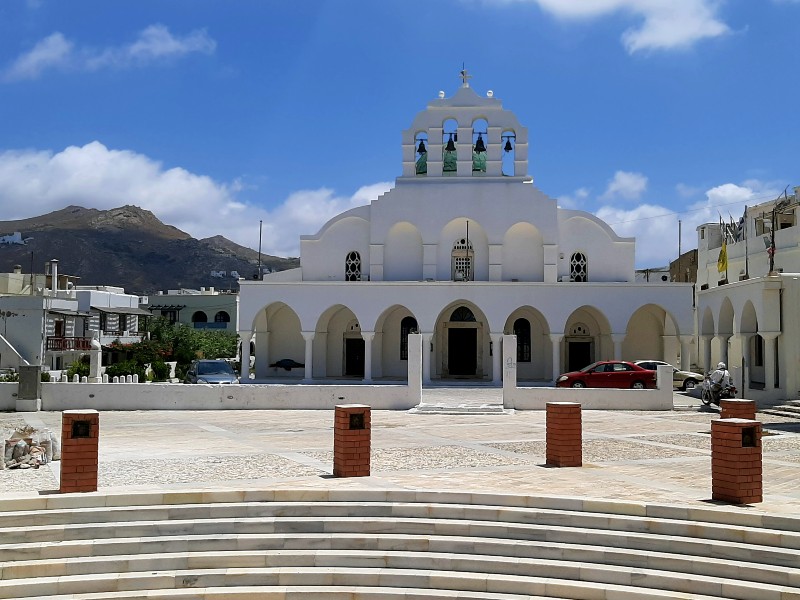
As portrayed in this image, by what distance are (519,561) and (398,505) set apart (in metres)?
1.54

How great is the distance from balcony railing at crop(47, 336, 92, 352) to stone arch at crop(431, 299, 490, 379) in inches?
812

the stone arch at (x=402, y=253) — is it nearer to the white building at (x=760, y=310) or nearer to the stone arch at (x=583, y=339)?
the stone arch at (x=583, y=339)

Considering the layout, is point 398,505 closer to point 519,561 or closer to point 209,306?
point 519,561

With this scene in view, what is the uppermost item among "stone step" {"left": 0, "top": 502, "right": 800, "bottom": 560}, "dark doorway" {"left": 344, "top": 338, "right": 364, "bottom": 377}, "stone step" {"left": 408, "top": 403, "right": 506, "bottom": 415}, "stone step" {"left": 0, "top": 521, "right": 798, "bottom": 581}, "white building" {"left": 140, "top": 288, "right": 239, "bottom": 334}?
"white building" {"left": 140, "top": 288, "right": 239, "bottom": 334}

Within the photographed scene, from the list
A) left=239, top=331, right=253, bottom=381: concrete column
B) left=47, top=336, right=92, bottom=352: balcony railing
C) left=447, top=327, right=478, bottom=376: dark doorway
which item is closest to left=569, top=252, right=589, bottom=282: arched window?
left=447, top=327, right=478, bottom=376: dark doorway

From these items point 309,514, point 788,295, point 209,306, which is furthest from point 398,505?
point 209,306

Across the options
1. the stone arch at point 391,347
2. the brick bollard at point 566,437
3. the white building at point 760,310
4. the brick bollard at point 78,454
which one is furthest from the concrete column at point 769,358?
the brick bollard at point 78,454

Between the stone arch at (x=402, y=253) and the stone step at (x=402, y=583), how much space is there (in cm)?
2390

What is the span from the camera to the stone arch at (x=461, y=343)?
31.9 metres

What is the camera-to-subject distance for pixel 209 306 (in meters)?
64.4

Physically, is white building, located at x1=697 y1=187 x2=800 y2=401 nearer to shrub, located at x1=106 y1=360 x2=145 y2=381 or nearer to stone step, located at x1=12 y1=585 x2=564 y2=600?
stone step, located at x1=12 y1=585 x2=564 y2=600

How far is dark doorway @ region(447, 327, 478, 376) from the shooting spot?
32250 millimetres

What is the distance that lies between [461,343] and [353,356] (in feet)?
14.5

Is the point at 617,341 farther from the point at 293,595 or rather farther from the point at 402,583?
the point at 293,595
